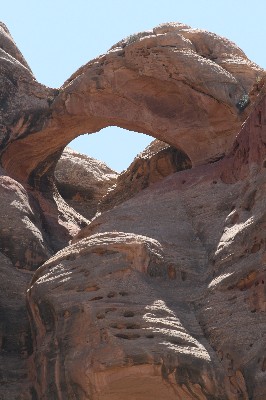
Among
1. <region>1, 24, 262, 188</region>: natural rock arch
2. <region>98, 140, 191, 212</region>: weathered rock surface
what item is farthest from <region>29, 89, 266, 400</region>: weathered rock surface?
<region>98, 140, 191, 212</region>: weathered rock surface

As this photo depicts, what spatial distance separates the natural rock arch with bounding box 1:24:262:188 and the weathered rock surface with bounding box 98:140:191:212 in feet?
4.17

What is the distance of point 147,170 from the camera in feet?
80.3

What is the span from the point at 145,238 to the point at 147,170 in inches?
330

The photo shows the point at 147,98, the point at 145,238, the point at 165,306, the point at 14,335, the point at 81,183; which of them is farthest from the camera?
the point at 81,183

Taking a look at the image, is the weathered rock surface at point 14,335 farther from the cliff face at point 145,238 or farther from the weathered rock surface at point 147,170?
the weathered rock surface at point 147,170

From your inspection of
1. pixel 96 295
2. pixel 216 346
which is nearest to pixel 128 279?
pixel 96 295

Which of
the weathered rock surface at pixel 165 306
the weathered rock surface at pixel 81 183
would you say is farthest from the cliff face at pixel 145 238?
the weathered rock surface at pixel 81 183

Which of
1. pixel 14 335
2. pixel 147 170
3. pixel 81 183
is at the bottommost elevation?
pixel 14 335

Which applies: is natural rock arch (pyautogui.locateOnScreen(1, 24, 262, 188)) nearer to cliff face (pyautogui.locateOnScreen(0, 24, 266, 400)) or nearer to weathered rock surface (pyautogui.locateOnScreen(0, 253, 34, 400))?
cliff face (pyautogui.locateOnScreen(0, 24, 266, 400))

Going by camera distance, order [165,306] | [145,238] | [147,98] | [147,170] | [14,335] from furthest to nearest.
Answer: [147,170], [147,98], [14,335], [145,238], [165,306]

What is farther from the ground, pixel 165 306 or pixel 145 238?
pixel 145 238

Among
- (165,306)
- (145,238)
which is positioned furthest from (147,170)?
(165,306)

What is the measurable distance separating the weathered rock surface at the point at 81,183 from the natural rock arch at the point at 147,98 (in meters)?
4.43

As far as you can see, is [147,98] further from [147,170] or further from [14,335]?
[14,335]
